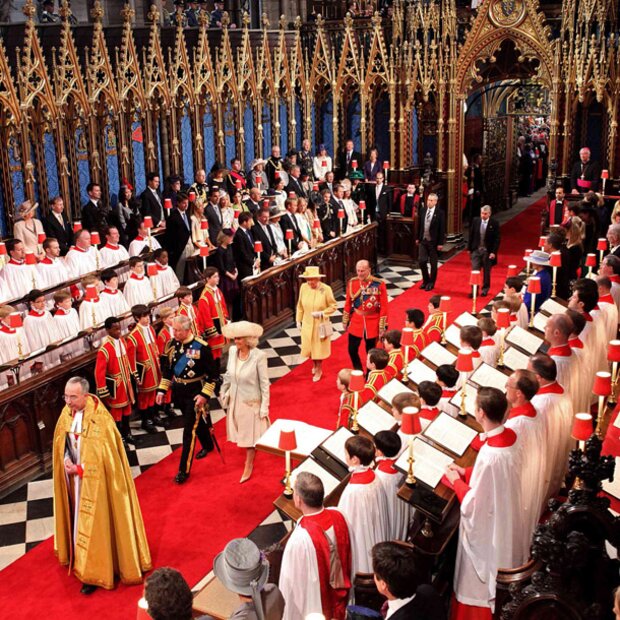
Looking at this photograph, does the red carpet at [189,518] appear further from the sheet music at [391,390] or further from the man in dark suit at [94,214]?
the man in dark suit at [94,214]

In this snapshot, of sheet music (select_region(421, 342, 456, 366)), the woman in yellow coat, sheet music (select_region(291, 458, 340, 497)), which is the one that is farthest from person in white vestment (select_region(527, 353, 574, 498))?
the woman in yellow coat

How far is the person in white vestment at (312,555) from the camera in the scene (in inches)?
207

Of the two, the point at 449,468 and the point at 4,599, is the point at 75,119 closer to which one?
the point at 4,599

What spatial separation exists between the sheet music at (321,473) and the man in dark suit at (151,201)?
8551mm

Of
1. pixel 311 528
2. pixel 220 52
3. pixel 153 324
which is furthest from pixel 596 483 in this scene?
pixel 220 52

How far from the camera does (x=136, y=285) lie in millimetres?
11102

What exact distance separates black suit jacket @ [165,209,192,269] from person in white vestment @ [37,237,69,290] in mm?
2359

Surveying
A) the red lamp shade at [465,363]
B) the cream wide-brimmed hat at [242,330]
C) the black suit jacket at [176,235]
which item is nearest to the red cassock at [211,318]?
the cream wide-brimmed hat at [242,330]

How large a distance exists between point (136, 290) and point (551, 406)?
641cm

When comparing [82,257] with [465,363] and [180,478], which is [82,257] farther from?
[465,363]

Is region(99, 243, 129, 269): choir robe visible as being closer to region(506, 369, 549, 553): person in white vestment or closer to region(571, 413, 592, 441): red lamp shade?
region(506, 369, 549, 553): person in white vestment

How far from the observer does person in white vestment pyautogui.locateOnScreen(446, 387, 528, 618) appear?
226 inches

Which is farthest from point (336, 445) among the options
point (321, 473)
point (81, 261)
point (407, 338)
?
point (81, 261)

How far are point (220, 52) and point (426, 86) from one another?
4581 millimetres
